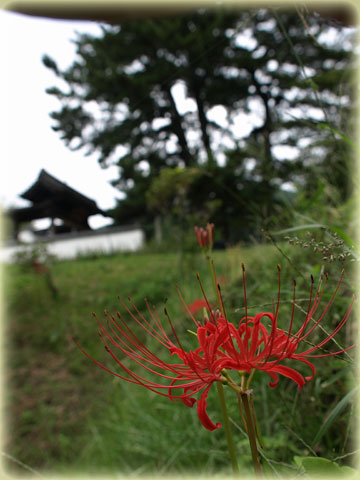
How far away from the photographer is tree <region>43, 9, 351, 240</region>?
62cm

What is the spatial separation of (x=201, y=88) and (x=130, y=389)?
1702 millimetres

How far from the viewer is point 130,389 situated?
193cm

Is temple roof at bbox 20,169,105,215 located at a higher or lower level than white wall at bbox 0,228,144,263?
higher

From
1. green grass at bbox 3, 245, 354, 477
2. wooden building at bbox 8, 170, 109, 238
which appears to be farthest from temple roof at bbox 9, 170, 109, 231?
green grass at bbox 3, 245, 354, 477

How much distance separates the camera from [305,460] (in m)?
0.27

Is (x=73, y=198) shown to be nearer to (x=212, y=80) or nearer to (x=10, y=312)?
(x=212, y=80)

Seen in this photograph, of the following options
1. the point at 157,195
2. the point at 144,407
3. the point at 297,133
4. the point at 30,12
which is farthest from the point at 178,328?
the point at 30,12

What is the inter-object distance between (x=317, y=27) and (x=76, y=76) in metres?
0.82

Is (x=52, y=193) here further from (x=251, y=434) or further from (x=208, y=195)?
(x=208, y=195)

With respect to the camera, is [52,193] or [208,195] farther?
[208,195]

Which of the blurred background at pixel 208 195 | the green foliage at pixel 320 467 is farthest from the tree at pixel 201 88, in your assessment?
the green foliage at pixel 320 467

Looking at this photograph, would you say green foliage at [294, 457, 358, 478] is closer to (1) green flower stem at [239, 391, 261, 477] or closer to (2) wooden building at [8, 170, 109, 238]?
(1) green flower stem at [239, 391, 261, 477]

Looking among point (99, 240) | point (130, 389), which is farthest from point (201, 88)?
point (130, 389)

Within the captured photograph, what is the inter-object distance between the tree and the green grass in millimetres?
360
